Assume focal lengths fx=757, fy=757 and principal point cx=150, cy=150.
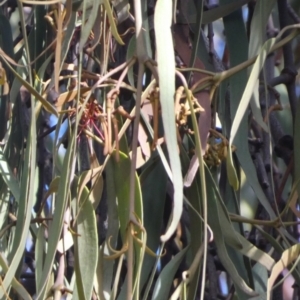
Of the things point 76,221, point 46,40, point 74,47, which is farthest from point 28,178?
point 74,47

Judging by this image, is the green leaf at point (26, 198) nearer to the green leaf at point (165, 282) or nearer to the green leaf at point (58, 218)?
the green leaf at point (58, 218)

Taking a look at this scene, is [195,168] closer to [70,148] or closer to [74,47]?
[70,148]

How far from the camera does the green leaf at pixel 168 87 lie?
0.47 meters

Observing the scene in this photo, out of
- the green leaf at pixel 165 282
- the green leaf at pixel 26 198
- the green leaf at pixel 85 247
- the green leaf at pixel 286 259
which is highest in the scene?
the green leaf at pixel 26 198

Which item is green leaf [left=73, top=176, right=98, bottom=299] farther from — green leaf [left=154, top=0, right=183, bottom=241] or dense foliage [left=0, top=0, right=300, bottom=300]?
green leaf [left=154, top=0, right=183, bottom=241]

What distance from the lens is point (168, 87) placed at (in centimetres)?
52

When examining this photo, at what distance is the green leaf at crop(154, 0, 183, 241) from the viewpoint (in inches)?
18.7

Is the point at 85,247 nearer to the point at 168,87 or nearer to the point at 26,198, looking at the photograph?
the point at 26,198

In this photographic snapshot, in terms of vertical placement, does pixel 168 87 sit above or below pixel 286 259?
above

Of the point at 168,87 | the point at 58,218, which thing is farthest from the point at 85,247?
the point at 168,87

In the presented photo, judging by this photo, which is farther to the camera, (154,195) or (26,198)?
(154,195)

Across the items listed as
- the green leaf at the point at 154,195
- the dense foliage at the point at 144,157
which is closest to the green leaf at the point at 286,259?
the dense foliage at the point at 144,157

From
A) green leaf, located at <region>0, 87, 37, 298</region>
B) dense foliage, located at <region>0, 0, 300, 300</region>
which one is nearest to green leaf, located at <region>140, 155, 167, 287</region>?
dense foliage, located at <region>0, 0, 300, 300</region>

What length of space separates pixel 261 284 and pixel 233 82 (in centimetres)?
19
